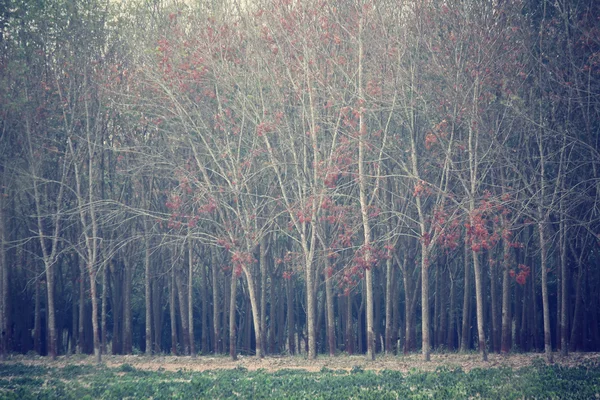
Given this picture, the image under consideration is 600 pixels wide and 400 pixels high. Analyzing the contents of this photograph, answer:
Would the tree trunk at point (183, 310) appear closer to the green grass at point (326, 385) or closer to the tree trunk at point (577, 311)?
the green grass at point (326, 385)

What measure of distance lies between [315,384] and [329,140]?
12.8m

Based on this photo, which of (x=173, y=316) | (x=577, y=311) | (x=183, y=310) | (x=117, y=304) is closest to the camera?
(x=577, y=311)

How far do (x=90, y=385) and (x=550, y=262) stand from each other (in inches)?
836

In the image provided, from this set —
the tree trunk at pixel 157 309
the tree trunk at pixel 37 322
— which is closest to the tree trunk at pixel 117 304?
the tree trunk at pixel 157 309

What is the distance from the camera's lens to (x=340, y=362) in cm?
2380

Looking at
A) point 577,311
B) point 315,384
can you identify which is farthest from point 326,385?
point 577,311

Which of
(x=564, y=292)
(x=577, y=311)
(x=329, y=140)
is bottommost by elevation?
(x=577, y=311)

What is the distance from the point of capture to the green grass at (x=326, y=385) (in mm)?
13934

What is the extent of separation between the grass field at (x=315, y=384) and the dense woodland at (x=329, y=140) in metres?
3.52

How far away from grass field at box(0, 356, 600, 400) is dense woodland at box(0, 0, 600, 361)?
3517 mm

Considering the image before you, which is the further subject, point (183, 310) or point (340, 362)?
point (183, 310)

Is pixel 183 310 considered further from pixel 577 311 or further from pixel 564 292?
pixel 577 311

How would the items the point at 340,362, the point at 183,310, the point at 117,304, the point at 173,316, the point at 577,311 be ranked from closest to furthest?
the point at 340,362, the point at 577,311, the point at 183,310, the point at 173,316, the point at 117,304

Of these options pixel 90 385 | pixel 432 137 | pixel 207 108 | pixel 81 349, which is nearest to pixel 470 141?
pixel 432 137
